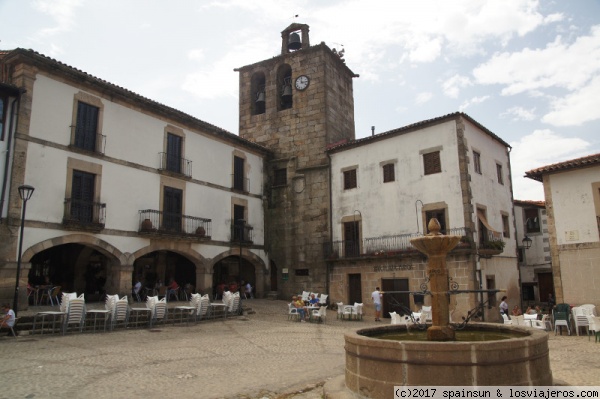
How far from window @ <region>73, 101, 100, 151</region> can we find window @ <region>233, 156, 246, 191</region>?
25.0ft

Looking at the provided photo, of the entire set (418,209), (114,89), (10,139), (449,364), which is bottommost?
(449,364)

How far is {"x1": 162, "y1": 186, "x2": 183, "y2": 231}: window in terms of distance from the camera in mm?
19141

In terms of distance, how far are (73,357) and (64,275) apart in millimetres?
11842

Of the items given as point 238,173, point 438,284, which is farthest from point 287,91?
point 438,284

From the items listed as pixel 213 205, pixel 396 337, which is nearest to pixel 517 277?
pixel 213 205

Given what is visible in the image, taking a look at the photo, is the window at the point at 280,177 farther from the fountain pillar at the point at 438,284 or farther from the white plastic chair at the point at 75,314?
the fountain pillar at the point at 438,284

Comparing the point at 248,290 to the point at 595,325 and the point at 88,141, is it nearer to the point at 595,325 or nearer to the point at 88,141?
the point at 88,141

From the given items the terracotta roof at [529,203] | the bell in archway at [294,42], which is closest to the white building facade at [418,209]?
the terracotta roof at [529,203]

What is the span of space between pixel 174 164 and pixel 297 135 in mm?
7551

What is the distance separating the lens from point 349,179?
878 inches

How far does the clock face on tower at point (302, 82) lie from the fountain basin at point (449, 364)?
21120mm

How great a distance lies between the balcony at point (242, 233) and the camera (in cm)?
2242

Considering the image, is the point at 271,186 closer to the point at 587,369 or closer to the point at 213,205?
the point at 213,205

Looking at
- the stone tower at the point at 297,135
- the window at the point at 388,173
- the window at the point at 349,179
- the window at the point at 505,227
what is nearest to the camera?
the window at the point at 388,173
